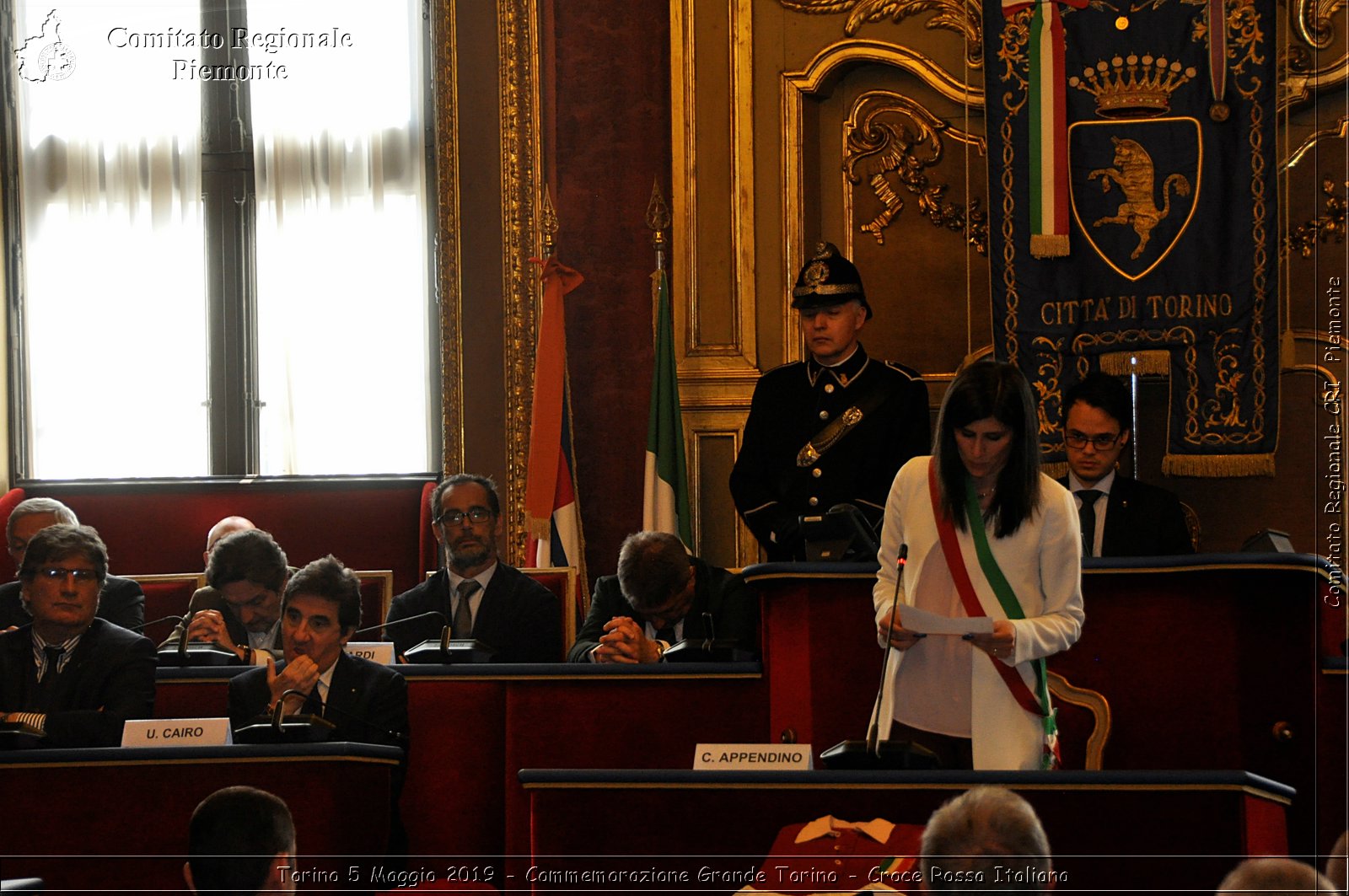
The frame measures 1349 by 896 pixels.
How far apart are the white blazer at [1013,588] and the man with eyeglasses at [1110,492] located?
3.88ft

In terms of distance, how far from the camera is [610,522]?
23.0ft

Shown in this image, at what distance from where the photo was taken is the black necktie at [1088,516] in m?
4.89

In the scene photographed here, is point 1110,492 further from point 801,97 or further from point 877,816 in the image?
point 801,97

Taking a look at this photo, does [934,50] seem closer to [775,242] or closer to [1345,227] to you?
[775,242]

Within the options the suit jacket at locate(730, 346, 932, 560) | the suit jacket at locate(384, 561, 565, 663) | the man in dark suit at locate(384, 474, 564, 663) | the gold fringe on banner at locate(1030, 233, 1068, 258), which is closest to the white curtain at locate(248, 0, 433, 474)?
the man in dark suit at locate(384, 474, 564, 663)

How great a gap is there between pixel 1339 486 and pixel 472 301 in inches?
136

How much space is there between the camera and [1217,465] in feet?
19.1

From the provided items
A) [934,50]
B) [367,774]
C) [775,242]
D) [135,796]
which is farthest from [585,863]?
[934,50]

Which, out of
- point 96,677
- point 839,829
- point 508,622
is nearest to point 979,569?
point 839,829

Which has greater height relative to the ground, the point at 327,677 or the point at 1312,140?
the point at 1312,140

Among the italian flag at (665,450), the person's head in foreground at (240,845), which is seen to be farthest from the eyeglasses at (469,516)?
the person's head in foreground at (240,845)

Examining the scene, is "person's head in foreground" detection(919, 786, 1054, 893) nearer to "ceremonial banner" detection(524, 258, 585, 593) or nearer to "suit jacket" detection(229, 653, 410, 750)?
"suit jacket" detection(229, 653, 410, 750)

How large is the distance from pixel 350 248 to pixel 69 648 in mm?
3528

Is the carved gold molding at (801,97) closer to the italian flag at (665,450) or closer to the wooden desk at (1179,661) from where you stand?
the italian flag at (665,450)
